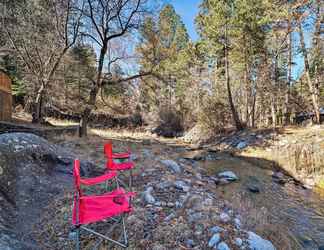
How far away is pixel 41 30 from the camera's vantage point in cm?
898

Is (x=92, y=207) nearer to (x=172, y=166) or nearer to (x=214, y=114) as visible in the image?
(x=172, y=166)

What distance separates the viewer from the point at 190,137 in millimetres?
12227

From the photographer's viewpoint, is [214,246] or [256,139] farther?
[256,139]

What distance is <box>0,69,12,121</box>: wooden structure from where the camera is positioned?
8.01 meters

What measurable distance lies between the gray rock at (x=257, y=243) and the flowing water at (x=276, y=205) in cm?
30

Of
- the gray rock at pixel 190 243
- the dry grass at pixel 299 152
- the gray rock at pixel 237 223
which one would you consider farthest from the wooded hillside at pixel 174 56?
the gray rock at pixel 190 243

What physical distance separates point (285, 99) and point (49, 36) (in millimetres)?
9963

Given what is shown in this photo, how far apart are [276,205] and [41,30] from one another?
9.40 m

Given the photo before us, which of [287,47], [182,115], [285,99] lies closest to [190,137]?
[182,115]

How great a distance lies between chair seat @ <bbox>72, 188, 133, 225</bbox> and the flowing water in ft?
5.34

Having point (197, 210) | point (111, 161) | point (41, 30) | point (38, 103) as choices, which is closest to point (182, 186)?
point (197, 210)

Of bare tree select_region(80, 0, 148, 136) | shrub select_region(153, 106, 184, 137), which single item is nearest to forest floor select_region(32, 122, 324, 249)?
bare tree select_region(80, 0, 148, 136)

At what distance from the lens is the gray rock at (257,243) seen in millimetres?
2385

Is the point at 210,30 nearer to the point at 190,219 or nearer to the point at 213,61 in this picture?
the point at 213,61
